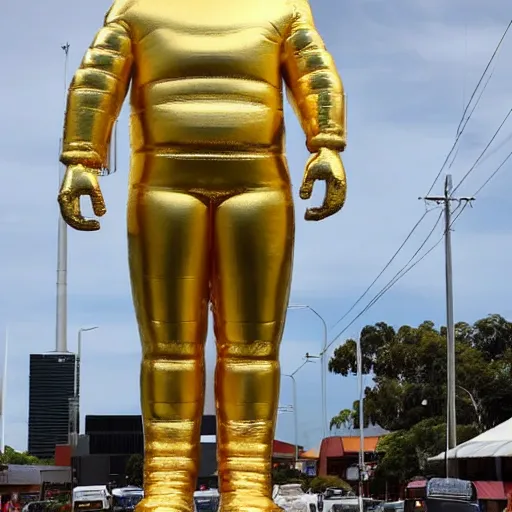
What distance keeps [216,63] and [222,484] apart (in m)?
1.93

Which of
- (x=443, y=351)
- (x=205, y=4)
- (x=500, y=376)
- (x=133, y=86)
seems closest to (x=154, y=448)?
(x=133, y=86)

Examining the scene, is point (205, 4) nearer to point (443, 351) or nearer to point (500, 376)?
point (500, 376)

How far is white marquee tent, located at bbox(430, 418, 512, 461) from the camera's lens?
52.2 feet

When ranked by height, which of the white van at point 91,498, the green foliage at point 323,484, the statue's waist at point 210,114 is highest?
the statue's waist at point 210,114

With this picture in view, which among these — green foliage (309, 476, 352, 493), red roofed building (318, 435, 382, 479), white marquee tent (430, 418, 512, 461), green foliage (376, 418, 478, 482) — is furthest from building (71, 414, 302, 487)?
white marquee tent (430, 418, 512, 461)

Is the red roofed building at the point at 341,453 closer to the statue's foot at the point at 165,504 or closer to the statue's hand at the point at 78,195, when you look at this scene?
the statue's foot at the point at 165,504

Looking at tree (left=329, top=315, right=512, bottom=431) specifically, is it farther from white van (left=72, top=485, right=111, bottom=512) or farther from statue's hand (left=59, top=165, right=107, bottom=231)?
statue's hand (left=59, top=165, right=107, bottom=231)

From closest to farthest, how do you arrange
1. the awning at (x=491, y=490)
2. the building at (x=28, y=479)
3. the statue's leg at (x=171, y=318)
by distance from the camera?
the statue's leg at (x=171, y=318)
the awning at (x=491, y=490)
the building at (x=28, y=479)

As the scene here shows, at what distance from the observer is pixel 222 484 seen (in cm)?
496

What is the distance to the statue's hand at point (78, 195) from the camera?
4.94 meters

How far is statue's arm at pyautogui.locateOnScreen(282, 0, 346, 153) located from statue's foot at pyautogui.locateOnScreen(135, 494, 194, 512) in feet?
5.60

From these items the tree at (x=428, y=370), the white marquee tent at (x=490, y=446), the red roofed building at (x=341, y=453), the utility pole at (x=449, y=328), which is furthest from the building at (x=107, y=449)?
the white marquee tent at (x=490, y=446)

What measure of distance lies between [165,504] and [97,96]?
73.7 inches

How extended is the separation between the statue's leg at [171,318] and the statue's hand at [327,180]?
1.63 feet
